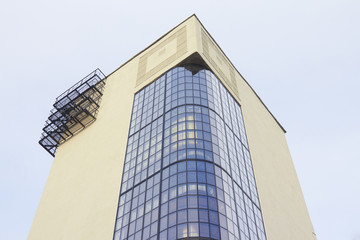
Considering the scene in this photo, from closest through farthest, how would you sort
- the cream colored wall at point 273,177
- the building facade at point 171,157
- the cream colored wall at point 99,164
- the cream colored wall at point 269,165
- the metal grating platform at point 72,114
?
the building facade at point 171,157
the cream colored wall at point 99,164
the cream colored wall at point 273,177
the cream colored wall at point 269,165
the metal grating platform at point 72,114

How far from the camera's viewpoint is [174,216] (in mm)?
44344

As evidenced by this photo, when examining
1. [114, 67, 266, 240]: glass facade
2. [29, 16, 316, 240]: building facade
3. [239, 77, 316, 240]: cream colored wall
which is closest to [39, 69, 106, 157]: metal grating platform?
[29, 16, 316, 240]: building facade

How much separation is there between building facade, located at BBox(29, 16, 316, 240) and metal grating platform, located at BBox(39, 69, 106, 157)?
0.73ft

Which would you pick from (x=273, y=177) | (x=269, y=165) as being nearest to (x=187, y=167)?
(x=273, y=177)

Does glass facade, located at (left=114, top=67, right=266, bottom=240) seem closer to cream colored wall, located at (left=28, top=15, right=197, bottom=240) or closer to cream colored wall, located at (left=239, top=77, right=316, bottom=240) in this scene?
cream colored wall, located at (left=28, top=15, right=197, bottom=240)

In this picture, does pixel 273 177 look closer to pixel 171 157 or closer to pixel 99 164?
pixel 171 157

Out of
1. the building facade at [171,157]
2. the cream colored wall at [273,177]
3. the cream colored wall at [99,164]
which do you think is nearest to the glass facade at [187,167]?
the building facade at [171,157]

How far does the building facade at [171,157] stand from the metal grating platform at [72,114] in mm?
223

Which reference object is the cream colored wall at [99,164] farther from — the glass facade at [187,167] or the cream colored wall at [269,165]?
the cream colored wall at [269,165]

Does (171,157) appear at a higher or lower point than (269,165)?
lower

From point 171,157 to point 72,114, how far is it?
107ft

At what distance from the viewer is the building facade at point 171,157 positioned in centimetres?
4744

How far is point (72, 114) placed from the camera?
77.4m

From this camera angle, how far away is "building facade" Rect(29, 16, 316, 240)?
156ft
